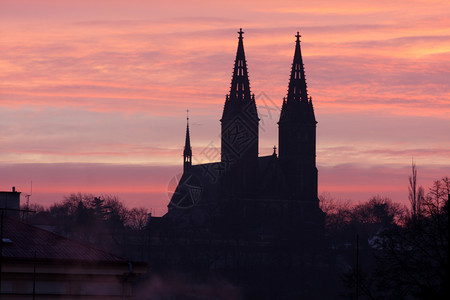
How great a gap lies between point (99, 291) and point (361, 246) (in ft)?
488

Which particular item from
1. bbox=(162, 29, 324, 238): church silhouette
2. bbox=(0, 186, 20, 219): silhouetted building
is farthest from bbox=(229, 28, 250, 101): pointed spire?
bbox=(0, 186, 20, 219): silhouetted building

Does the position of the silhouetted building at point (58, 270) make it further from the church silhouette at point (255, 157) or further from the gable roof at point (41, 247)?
the church silhouette at point (255, 157)

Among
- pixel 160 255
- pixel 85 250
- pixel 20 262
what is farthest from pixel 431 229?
pixel 160 255

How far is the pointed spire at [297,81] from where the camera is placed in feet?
636

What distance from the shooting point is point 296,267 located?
17975 cm

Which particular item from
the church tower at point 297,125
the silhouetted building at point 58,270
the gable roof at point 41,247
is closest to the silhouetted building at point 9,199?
the gable roof at point 41,247

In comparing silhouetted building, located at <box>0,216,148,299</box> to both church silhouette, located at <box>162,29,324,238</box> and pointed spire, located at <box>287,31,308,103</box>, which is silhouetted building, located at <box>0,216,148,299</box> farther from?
pointed spire, located at <box>287,31,308,103</box>

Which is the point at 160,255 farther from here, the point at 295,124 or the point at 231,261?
the point at 295,124

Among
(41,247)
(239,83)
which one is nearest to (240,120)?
(239,83)

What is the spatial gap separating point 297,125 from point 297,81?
24.7ft

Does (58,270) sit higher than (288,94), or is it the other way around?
(288,94)

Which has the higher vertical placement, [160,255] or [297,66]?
[297,66]

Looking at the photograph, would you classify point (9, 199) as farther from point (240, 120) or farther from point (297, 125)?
point (297, 125)

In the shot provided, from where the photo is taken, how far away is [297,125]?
193 metres
